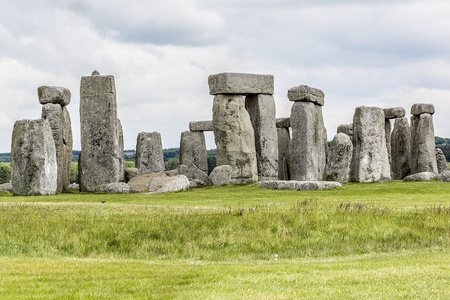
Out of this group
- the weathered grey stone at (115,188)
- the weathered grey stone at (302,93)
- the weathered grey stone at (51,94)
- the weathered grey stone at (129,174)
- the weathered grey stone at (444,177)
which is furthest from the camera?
the weathered grey stone at (129,174)

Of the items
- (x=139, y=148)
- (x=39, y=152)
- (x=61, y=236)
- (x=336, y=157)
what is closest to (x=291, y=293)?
(x=61, y=236)

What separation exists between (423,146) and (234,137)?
1202 centimetres

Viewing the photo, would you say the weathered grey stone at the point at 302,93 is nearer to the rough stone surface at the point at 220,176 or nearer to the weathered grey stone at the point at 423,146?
the rough stone surface at the point at 220,176

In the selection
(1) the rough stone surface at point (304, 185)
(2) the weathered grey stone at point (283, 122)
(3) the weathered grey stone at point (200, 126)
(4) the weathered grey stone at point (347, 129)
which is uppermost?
(3) the weathered grey stone at point (200, 126)

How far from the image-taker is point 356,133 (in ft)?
94.2

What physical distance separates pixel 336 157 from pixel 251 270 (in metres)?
16.9

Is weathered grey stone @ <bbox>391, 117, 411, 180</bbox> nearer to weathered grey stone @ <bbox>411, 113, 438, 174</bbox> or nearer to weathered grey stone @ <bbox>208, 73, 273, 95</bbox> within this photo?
weathered grey stone @ <bbox>411, 113, 438, 174</bbox>

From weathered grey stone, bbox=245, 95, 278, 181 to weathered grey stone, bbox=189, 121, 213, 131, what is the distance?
696 centimetres

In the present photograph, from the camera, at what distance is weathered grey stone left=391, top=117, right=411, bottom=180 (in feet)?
121

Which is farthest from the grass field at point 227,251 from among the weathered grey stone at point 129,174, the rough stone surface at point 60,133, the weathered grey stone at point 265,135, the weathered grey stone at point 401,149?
the weathered grey stone at point 401,149

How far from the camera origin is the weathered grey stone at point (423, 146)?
1379 inches

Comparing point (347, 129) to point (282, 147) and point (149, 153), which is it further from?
point (149, 153)

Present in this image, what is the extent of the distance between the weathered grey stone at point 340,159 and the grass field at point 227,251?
7.57 m

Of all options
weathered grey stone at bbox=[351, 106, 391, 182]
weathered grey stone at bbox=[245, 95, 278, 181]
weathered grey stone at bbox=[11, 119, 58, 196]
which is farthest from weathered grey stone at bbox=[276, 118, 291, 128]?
weathered grey stone at bbox=[11, 119, 58, 196]
